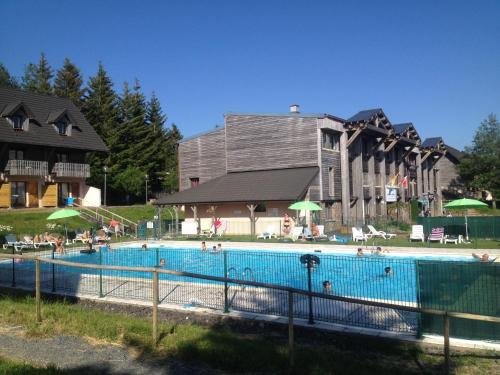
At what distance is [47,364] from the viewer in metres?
6.18

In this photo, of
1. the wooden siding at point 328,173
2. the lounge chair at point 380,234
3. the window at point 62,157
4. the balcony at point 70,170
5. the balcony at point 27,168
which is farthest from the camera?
the window at point 62,157

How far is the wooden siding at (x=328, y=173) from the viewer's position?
3203cm

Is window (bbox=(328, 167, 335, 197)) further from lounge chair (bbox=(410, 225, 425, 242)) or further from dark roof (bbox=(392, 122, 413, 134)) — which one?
dark roof (bbox=(392, 122, 413, 134))

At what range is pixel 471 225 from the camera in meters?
24.1

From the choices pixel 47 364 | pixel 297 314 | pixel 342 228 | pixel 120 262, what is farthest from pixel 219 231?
pixel 47 364

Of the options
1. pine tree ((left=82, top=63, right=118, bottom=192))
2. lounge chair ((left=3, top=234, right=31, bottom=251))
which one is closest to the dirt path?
lounge chair ((left=3, top=234, right=31, bottom=251))

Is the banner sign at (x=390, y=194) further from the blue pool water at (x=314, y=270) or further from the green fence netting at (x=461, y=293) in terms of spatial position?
the green fence netting at (x=461, y=293)

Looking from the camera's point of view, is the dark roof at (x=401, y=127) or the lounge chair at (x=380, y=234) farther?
the dark roof at (x=401, y=127)

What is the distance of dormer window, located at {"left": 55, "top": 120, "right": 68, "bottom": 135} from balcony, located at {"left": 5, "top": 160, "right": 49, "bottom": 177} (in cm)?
446

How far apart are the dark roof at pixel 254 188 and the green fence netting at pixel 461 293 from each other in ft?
62.5

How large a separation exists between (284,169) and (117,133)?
29.0 metres

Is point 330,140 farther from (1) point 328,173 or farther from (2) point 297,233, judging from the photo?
(2) point 297,233

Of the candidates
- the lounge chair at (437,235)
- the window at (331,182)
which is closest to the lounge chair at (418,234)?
the lounge chair at (437,235)

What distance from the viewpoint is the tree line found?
172 ft
